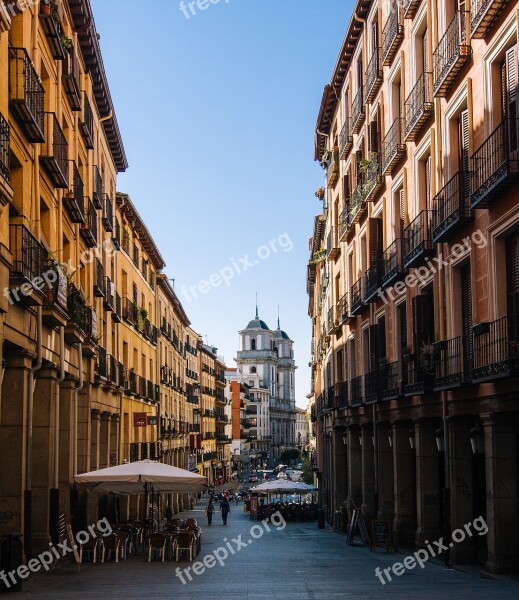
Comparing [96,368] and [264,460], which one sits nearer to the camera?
[96,368]

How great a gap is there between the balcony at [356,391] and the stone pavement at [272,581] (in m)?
8.06

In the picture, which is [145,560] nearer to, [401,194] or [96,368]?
[96,368]

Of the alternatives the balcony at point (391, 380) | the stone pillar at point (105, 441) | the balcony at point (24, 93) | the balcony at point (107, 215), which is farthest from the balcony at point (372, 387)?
the balcony at point (24, 93)

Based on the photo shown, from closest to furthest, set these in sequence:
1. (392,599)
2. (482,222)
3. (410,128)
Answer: (392,599) → (482,222) → (410,128)

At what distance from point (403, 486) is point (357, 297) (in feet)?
30.3

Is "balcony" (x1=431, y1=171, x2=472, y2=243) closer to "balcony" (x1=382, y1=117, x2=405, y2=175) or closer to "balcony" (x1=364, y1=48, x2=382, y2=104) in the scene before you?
"balcony" (x1=382, y1=117, x2=405, y2=175)

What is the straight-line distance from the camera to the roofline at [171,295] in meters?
55.9

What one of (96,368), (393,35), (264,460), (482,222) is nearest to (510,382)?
(482,222)

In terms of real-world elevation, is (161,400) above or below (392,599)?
above

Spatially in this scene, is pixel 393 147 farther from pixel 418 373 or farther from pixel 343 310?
pixel 343 310

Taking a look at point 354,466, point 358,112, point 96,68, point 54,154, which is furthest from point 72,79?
point 354,466

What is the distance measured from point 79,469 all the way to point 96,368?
3506 millimetres

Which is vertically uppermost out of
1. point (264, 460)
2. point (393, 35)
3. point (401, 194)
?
point (393, 35)

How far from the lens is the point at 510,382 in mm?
17031
